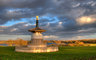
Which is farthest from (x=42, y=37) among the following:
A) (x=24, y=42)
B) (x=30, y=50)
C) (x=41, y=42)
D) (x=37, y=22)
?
(x=24, y=42)

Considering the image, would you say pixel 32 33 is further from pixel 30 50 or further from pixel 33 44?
→ pixel 30 50

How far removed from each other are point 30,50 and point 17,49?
190 inches

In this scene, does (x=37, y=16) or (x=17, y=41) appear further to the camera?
(x=17, y=41)

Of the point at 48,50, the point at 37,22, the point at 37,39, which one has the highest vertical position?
the point at 37,22

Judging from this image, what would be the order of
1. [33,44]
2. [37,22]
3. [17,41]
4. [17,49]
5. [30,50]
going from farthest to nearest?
1. [17,41]
2. [37,22]
3. [33,44]
4. [17,49]
5. [30,50]

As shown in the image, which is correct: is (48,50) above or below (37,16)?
below

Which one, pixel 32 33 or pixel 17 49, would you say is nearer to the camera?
pixel 17 49

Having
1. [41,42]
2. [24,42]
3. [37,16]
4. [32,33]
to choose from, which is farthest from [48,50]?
[24,42]

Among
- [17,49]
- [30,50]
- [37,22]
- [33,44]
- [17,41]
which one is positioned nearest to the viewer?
[30,50]

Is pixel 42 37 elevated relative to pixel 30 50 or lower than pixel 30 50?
elevated

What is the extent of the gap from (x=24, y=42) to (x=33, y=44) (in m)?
44.6

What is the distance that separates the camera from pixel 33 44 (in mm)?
39000

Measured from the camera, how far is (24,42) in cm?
8206

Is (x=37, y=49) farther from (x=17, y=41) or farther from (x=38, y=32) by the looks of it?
(x=17, y=41)
